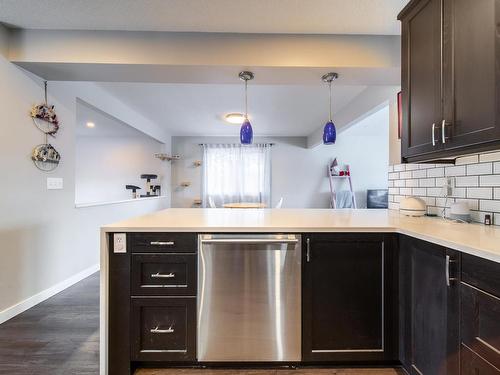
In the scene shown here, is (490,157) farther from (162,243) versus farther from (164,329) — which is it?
(164,329)

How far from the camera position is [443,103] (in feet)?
4.41

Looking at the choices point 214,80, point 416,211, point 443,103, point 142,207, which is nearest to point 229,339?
point 416,211

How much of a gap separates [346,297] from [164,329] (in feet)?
3.45

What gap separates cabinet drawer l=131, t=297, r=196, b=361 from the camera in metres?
1.47

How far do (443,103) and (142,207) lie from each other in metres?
4.61

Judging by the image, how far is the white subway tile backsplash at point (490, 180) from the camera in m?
1.42

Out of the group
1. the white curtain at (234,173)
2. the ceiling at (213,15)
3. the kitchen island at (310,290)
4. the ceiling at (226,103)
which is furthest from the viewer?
the white curtain at (234,173)

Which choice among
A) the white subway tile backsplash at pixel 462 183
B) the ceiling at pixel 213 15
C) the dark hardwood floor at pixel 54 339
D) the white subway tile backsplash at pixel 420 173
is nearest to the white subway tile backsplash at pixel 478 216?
the white subway tile backsplash at pixel 462 183

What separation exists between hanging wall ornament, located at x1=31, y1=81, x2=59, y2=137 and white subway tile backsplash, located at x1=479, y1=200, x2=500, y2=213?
11.2 ft

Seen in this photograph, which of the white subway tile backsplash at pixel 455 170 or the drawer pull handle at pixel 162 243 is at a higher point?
the white subway tile backsplash at pixel 455 170

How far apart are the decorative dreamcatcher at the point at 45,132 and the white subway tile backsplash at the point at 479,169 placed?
3.29m

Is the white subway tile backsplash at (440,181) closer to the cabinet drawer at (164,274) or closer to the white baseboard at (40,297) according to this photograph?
the cabinet drawer at (164,274)

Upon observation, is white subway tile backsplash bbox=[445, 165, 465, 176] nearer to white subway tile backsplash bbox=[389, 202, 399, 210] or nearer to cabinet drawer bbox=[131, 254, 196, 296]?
white subway tile backsplash bbox=[389, 202, 399, 210]

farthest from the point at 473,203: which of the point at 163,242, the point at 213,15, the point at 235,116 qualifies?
the point at 235,116
